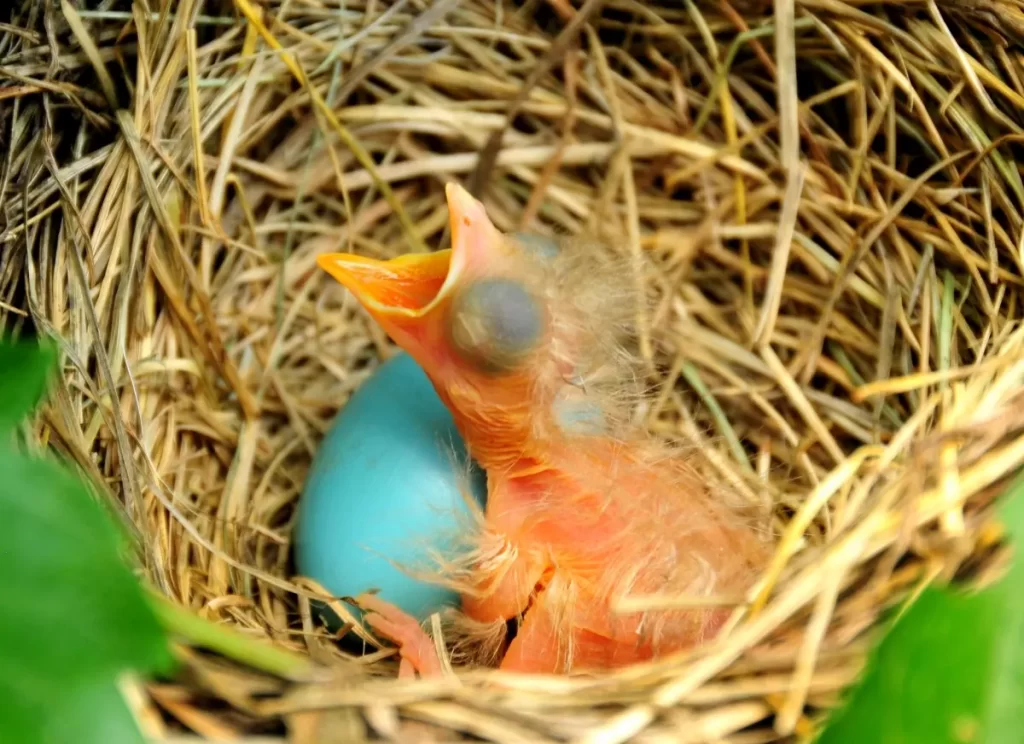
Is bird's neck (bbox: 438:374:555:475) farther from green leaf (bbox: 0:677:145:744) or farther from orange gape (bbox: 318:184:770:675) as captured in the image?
green leaf (bbox: 0:677:145:744)

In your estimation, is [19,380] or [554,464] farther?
[554,464]

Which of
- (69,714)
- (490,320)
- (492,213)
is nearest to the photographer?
(69,714)

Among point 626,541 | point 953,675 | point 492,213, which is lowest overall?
point 626,541

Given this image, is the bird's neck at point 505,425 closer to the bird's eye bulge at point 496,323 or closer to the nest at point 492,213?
the bird's eye bulge at point 496,323

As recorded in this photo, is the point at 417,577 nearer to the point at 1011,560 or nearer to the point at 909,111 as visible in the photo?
the point at 1011,560

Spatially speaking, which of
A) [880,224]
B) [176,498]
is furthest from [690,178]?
[176,498]

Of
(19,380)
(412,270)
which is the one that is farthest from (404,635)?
(19,380)

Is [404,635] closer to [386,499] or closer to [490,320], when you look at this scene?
[386,499]
